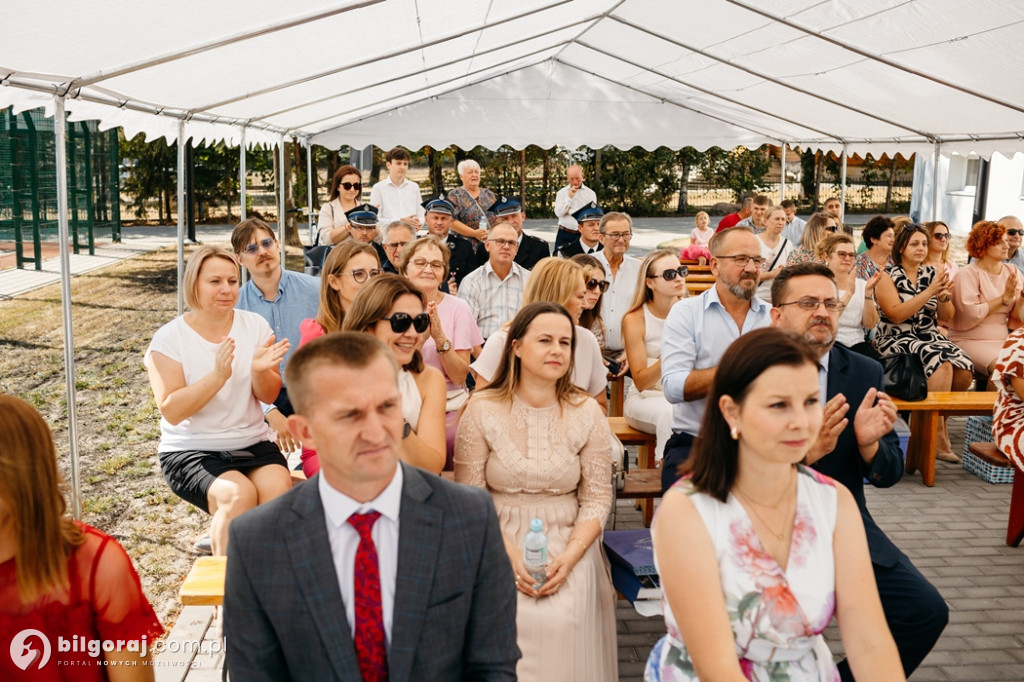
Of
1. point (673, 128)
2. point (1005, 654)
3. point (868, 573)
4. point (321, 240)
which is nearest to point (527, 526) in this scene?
point (868, 573)

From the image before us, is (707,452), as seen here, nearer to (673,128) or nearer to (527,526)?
(527,526)

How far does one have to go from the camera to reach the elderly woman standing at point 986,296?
673 cm

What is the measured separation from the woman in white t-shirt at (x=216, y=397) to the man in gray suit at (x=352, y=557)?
74.0 inches

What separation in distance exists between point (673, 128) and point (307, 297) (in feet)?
29.4

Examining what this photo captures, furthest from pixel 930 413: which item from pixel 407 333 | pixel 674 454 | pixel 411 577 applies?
pixel 411 577

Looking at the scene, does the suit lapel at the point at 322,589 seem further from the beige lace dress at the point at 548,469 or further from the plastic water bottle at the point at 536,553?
the beige lace dress at the point at 548,469

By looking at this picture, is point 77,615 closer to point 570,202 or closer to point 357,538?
point 357,538

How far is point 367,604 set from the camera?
70.8 inches

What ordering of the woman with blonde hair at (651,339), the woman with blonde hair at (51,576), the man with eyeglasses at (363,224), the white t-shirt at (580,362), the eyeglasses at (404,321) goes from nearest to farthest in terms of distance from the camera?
the woman with blonde hair at (51,576) < the eyeglasses at (404,321) < the white t-shirt at (580,362) < the woman with blonde hair at (651,339) < the man with eyeglasses at (363,224)

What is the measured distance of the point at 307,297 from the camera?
5262 mm

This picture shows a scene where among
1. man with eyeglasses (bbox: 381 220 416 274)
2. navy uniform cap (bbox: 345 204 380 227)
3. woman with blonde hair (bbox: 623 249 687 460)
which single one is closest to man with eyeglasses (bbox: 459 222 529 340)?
man with eyeglasses (bbox: 381 220 416 274)

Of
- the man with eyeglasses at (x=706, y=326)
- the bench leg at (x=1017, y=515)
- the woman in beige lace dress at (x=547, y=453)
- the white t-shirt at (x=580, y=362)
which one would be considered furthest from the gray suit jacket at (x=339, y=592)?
the bench leg at (x=1017, y=515)
